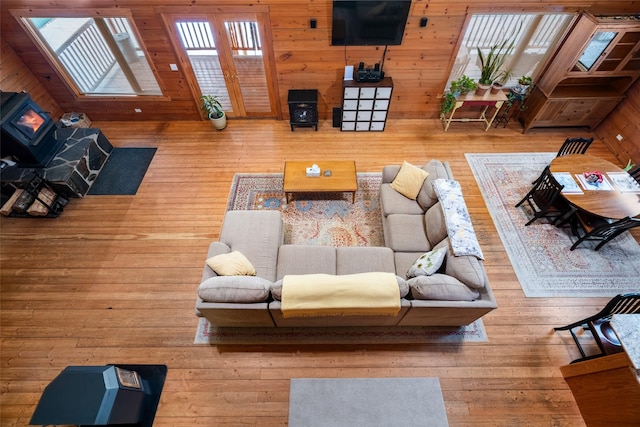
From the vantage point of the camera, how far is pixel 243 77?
508cm

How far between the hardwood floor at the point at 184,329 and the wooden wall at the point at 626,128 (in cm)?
252

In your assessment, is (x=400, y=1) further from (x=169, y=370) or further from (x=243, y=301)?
(x=169, y=370)

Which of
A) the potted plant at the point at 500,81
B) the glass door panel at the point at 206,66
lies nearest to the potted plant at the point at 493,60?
the potted plant at the point at 500,81

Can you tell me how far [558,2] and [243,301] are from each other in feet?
18.4

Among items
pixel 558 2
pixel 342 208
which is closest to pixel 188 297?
pixel 342 208

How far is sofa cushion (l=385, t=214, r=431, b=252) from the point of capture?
3.31 metres

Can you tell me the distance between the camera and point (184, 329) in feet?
10.5

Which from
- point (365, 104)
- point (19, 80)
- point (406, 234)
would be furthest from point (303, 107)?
point (19, 80)

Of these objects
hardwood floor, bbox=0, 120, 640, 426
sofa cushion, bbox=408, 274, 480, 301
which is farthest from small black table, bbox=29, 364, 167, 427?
sofa cushion, bbox=408, 274, 480, 301

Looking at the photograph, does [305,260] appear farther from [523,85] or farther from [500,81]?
[523,85]

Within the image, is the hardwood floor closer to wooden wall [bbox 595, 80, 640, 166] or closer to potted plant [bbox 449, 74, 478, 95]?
potted plant [bbox 449, 74, 478, 95]

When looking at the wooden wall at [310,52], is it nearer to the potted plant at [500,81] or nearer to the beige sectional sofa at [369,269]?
the potted plant at [500,81]

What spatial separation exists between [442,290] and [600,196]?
2.56 meters

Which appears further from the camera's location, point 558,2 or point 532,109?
point 532,109
